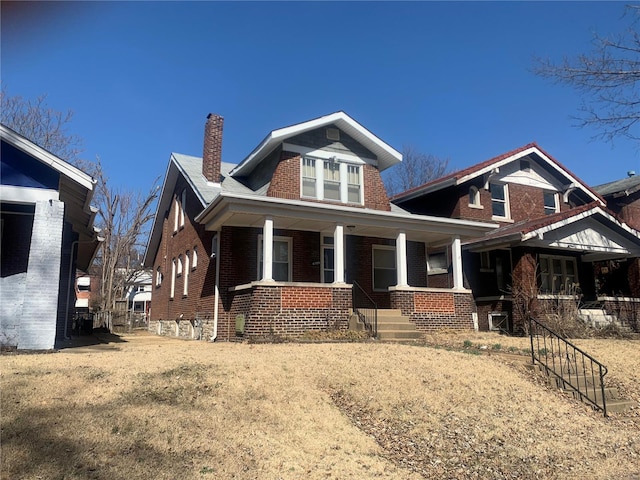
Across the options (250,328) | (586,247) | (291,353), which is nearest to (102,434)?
(291,353)

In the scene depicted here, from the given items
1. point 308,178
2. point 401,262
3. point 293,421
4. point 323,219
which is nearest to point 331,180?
point 308,178

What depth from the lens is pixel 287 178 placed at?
16.0 m

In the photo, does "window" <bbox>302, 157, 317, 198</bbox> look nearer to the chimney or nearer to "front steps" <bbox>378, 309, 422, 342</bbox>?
the chimney

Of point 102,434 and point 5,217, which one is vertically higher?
point 5,217

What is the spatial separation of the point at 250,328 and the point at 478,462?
25.9 feet

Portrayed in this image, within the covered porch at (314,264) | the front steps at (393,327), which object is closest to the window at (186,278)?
the covered porch at (314,264)

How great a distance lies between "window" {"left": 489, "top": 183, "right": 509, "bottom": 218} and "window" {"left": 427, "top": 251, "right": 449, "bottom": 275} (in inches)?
117

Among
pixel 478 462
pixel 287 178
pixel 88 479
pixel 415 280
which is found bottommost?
pixel 478 462

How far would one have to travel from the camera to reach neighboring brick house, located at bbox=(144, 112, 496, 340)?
43.2 feet

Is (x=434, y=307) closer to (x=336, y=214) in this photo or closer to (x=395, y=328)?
(x=395, y=328)

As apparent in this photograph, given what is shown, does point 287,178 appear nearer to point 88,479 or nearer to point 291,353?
point 291,353

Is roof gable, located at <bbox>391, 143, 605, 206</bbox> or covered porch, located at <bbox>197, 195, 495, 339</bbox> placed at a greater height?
roof gable, located at <bbox>391, 143, 605, 206</bbox>

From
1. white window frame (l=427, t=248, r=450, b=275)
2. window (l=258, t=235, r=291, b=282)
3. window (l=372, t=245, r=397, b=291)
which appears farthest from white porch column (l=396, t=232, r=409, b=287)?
white window frame (l=427, t=248, r=450, b=275)

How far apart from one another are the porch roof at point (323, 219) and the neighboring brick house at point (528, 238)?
5.34 ft
